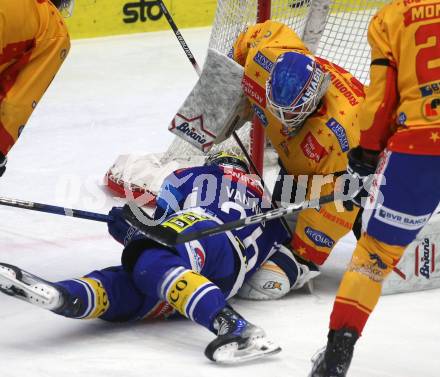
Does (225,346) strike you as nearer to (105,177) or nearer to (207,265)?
(207,265)

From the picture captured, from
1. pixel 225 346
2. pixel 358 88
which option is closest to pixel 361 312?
pixel 225 346

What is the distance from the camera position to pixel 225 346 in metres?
2.56

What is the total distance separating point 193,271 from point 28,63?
2.60 ft

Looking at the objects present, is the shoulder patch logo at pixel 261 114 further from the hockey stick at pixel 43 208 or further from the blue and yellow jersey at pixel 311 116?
the hockey stick at pixel 43 208

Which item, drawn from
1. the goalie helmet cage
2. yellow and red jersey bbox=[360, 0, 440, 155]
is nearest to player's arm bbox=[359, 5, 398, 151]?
yellow and red jersey bbox=[360, 0, 440, 155]

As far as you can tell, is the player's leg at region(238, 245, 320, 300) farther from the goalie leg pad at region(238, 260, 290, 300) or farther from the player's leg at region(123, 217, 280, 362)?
the player's leg at region(123, 217, 280, 362)

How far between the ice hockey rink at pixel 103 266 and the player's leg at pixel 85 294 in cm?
6

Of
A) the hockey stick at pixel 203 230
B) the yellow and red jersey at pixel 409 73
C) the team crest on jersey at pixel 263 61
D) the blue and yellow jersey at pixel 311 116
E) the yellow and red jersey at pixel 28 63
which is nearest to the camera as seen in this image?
the yellow and red jersey at pixel 409 73

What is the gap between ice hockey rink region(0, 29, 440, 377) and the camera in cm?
257

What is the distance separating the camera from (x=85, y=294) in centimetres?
275

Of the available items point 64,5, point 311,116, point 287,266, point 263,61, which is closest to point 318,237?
point 287,266

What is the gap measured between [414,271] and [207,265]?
0.74m

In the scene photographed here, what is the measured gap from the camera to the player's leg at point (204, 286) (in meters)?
2.58

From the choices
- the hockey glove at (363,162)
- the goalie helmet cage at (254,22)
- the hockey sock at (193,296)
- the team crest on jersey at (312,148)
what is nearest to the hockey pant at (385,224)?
the hockey glove at (363,162)
